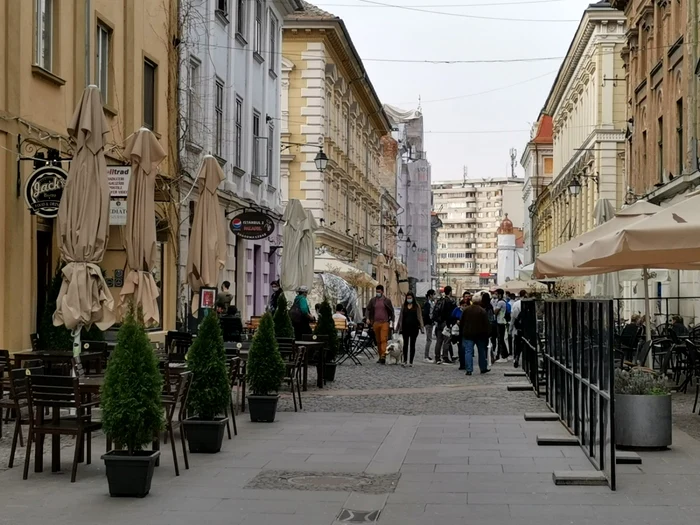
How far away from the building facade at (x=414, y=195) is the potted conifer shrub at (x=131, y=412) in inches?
3540

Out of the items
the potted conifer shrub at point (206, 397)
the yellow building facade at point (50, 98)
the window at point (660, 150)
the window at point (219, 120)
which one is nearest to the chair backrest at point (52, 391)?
the potted conifer shrub at point (206, 397)

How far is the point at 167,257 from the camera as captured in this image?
2566 cm

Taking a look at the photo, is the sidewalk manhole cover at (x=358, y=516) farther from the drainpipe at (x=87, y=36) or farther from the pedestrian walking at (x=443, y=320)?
the pedestrian walking at (x=443, y=320)

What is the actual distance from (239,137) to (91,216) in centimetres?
1870

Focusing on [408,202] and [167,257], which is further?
[408,202]

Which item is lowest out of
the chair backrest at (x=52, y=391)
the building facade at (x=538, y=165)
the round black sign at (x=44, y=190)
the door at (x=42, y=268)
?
the chair backrest at (x=52, y=391)

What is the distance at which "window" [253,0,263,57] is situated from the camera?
3419 centimetres

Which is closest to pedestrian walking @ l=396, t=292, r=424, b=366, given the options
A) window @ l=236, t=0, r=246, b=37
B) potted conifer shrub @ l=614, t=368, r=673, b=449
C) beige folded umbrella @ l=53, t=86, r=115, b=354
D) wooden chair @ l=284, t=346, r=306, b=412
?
window @ l=236, t=0, r=246, b=37

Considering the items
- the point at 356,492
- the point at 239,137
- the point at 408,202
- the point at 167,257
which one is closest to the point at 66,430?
the point at 356,492

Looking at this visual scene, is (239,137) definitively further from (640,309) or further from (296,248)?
(640,309)

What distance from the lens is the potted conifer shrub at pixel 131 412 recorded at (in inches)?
350

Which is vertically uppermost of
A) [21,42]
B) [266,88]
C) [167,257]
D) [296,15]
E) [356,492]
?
[296,15]

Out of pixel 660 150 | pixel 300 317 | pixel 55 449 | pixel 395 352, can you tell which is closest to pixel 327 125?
pixel 660 150

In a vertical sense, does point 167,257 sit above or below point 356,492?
above
